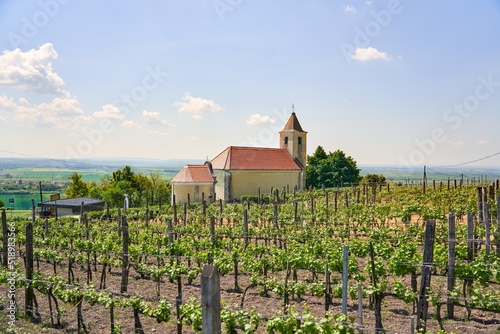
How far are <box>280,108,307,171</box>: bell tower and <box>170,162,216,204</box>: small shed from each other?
11312 millimetres

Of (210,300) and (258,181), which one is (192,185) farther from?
(210,300)

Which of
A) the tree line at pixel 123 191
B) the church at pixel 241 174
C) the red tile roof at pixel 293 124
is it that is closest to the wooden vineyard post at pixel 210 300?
the tree line at pixel 123 191

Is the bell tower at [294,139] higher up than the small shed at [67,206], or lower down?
higher up

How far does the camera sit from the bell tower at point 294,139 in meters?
49.2

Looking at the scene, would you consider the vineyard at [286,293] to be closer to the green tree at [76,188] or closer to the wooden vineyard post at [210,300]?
the wooden vineyard post at [210,300]

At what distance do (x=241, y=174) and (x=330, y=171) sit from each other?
17875mm

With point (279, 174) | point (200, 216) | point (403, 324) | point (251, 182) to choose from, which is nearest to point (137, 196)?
point (251, 182)

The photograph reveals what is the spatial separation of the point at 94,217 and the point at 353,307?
24800 millimetres

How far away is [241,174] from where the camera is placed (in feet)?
144

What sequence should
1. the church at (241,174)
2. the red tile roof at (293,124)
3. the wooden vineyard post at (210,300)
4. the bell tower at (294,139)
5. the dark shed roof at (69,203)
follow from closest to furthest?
the wooden vineyard post at (210,300), the dark shed roof at (69,203), the church at (241,174), the bell tower at (294,139), the red tile roof at (293,124)

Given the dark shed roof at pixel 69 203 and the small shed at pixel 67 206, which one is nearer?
the dark shed roof at pixel 69 203

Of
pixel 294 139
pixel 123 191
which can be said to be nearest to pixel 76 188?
pixel 123 191

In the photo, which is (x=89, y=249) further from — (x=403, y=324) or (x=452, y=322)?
(x=452, y=322)

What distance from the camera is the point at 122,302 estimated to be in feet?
25.1
